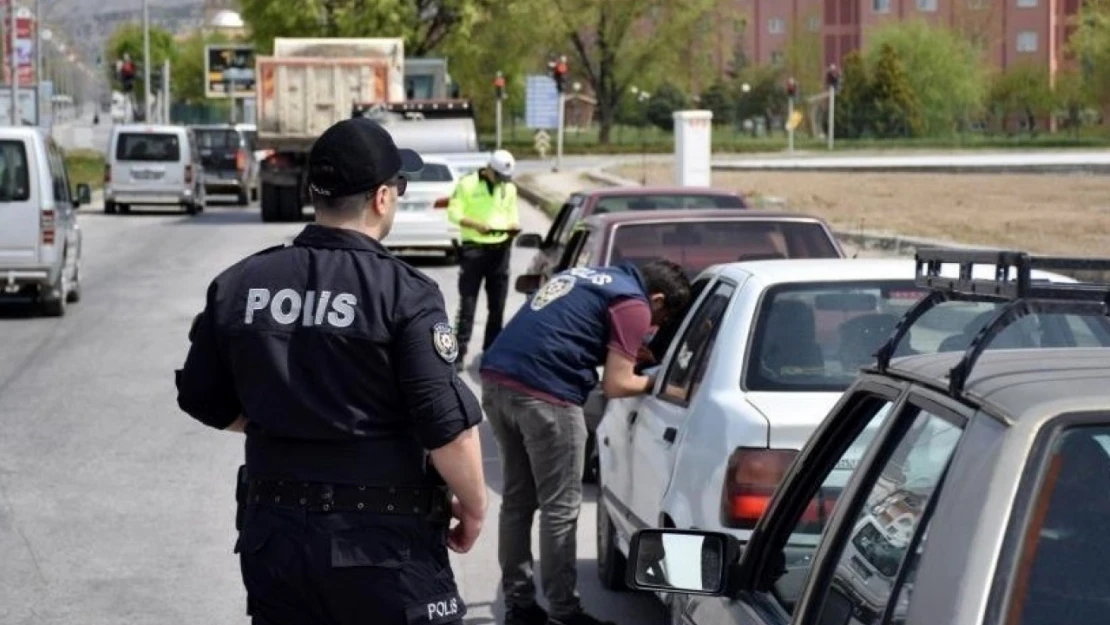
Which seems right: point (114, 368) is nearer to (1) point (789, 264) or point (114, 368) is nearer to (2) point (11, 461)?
(2) point (11, 461)

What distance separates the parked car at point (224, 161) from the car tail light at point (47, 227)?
2605 cm

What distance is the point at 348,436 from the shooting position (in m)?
4.39

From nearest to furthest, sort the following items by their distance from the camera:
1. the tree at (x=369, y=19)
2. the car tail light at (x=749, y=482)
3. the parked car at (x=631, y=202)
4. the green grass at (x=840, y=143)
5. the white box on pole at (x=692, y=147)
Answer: the car tail light at (x=749, y=482)
the parked car at (x=631, y=202)
the white box on pole at (x=692, y=147)
the tree at (x=369, y=19)
the green grass at (x=840, y=143)

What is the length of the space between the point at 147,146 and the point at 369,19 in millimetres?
26403

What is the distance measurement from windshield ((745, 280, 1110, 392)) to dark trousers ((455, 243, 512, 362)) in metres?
8.77

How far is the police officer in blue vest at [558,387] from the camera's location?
7.42 meters

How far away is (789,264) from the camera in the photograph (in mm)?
7754

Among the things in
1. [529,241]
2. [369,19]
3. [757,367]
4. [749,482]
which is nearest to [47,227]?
[529,241]

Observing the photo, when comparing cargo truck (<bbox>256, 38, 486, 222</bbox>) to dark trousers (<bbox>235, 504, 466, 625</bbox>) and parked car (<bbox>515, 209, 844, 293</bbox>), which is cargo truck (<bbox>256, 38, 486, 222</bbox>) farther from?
dark trousers (<bbox>235, 504, 466, 625</bbox>)

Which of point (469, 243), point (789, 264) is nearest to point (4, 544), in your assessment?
point (789, 264)

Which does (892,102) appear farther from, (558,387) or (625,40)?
(558,387)

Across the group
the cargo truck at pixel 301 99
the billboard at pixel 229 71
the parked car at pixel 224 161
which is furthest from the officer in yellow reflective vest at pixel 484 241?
the billboard at pixel 229 71

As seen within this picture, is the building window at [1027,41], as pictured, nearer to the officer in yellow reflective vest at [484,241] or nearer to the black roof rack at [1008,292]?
the officer in yellow reflective vest at [484,241]

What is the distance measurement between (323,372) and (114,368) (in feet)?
42.0
